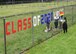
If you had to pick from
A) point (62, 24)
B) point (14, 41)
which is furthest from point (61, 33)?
point (14, 41)

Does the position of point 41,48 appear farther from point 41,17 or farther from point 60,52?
point 41,17

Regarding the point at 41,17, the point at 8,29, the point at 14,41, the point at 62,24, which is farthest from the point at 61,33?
the point at 8,29

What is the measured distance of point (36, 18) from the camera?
39.1 feet

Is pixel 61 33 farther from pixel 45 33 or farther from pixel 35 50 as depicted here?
pixel 35 50

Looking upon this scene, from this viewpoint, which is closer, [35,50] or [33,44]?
[35,50]

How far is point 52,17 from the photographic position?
14844mm

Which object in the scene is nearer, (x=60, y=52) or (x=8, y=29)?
(x=8, y=29)

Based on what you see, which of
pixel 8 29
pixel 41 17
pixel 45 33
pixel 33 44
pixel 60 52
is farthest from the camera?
pixel 45 33

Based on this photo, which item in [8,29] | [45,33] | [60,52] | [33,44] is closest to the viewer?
[8,29]

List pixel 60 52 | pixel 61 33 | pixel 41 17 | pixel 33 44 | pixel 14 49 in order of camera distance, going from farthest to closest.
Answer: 1. pixel 61 33
2. pixel 41 17
3. pixel 33 44
4. pixel 14 49
5. pixel 60 52

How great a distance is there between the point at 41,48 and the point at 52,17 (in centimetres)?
409

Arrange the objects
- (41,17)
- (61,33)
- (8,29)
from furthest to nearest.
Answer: (61,33) → (41,17) → (8,29)

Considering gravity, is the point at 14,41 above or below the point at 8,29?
below

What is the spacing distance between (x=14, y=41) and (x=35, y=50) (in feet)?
5.41
